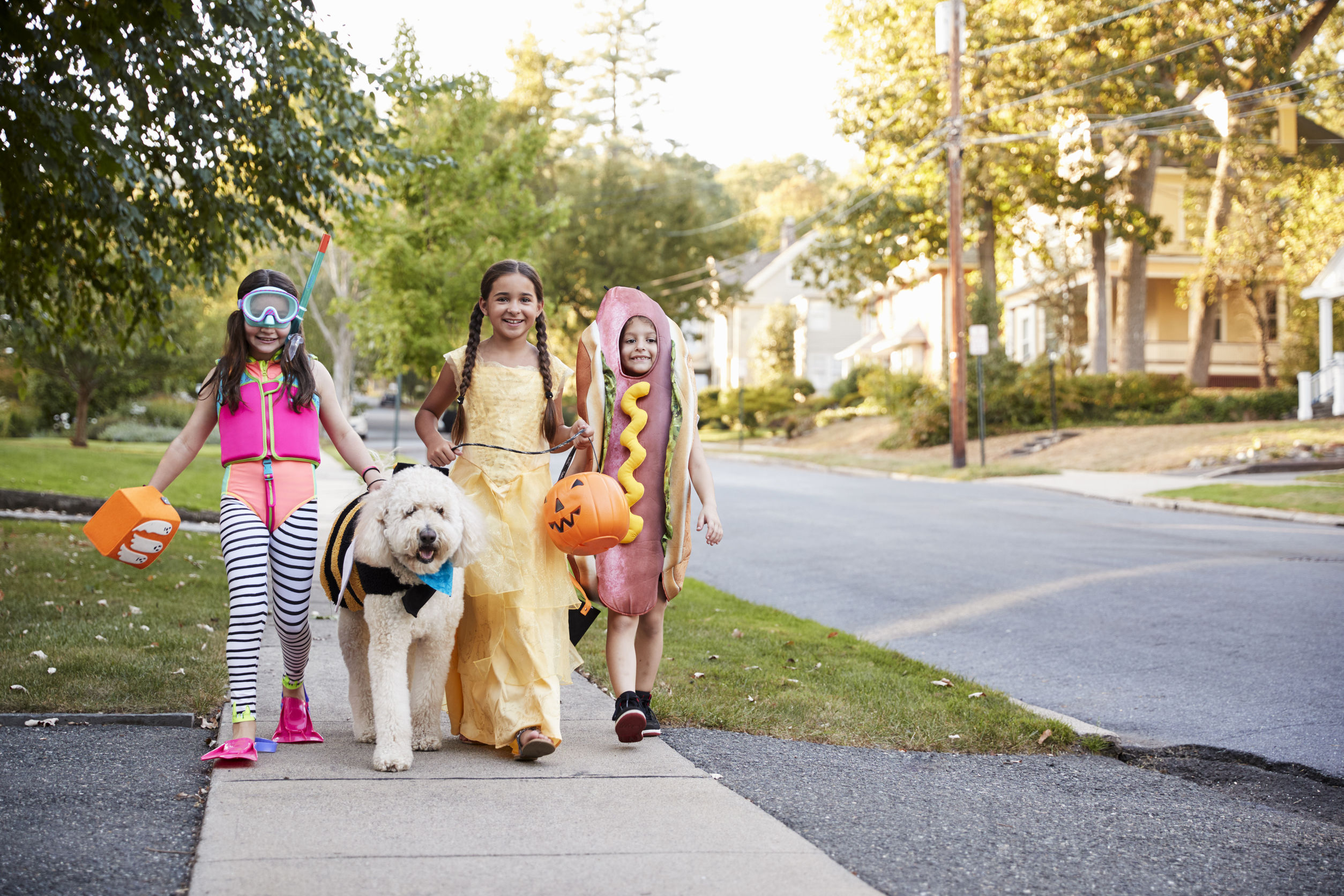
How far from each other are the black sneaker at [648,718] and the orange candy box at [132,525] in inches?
76.2

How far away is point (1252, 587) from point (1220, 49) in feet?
82.3

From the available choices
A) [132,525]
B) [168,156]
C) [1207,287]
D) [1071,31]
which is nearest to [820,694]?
[132,525]

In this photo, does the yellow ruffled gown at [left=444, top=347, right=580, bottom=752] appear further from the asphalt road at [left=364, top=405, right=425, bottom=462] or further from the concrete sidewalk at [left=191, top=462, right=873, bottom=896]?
the asphalt road at [left=364, top=405, right=425, bottom=462]

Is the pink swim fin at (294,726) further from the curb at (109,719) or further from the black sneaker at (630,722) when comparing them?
the black sneaker at (630,722)

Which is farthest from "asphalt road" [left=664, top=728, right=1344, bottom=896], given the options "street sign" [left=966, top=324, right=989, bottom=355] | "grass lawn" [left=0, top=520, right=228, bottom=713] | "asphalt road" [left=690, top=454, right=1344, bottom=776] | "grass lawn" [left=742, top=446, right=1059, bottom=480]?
"street sign" [left=966, top=324, right=989, bottom=355]

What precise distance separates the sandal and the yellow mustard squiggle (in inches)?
32.9

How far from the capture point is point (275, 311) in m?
4.65

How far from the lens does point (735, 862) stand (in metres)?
3.47

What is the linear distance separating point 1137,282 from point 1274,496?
1817cm

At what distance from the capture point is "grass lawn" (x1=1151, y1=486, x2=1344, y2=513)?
50.7 ft

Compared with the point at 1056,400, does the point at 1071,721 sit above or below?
below

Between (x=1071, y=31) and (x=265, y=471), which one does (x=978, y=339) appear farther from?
(x=265, y=471)

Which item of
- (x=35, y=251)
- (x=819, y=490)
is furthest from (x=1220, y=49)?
(x=35, y=251)

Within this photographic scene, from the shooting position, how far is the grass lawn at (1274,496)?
15.5m
